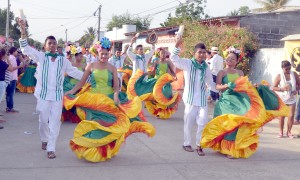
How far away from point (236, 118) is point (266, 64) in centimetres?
940

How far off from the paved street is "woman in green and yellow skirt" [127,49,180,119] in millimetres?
1965

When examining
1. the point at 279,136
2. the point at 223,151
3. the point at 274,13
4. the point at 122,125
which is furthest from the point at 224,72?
the point at 274,13

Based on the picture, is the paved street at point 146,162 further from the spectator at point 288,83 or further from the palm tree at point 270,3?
the palm tree at point 270,3

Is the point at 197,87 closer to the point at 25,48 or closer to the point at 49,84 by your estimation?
the point at 49,84

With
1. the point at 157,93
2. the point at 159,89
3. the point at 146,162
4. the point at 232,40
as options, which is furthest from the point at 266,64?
the point at 146,162

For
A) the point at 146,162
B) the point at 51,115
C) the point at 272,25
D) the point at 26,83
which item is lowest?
the point at 146,162

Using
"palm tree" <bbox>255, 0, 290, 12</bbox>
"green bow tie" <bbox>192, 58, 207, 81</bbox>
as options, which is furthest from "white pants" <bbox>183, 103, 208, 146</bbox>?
"palm tree" <bbox>255, 0, 290, 12</bbox>

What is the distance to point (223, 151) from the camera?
661cm

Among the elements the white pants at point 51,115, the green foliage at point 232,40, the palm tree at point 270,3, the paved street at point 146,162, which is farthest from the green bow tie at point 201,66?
the palm tree at point 270,3

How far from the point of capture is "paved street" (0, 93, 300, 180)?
547 centimetres

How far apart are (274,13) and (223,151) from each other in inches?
543

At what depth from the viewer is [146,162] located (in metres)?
6.16

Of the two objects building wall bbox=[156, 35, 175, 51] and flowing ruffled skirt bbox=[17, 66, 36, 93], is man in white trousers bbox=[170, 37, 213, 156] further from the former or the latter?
building wall bbox=[156, 35, 175, 51]

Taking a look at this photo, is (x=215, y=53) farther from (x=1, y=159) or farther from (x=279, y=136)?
(x=1, y=159)
